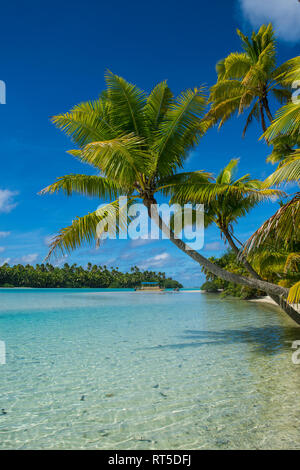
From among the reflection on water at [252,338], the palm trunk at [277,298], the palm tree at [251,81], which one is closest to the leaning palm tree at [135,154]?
the palm trunk at [277,298]

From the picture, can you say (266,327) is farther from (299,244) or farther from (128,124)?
(128,124)

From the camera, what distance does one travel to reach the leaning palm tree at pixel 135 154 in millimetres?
6930

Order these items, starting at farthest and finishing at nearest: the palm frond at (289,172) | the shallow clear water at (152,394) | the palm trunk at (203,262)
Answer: the palm trunk at (203,262), the palm frond at (289,172), the shallow clear water at (152,394)

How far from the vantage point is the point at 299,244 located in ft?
37.0

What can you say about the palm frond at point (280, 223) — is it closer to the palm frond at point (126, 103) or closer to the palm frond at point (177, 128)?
the palm frond at point (177, 128)

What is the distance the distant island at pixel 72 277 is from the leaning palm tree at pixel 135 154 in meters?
70.0

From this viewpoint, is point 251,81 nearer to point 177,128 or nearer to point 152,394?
point 177,128

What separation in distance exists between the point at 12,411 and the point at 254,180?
7770mm

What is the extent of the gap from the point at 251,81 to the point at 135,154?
607 centimetres

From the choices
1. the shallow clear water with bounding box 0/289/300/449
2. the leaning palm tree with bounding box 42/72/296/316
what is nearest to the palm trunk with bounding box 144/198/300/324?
the leaning palm tree with bounding box 42/72/296/316

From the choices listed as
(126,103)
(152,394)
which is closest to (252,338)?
(152,394)

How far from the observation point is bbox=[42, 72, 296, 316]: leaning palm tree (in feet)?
22.7

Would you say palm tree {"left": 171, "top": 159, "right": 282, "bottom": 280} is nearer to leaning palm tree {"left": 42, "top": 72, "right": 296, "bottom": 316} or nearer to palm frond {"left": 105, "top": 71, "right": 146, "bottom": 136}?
leaning palm tree {"left": 42, "top": 72, "right": 296, "bottom": 316}

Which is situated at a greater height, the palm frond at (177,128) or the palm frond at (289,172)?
the palm frond at (177,128)
